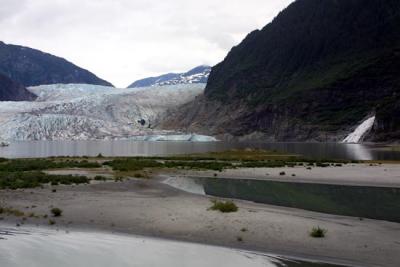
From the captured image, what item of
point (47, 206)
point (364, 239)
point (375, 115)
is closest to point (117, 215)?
point (47, 206)

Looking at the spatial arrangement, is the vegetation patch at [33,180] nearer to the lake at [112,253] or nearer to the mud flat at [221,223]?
the mud flat at [221,223]

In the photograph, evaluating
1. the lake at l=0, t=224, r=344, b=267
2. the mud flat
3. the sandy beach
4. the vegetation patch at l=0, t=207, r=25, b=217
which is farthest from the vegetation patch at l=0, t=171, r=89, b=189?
the lake at l=0, t=224, r=344, b=267

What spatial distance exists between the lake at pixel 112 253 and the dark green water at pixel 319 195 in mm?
10797

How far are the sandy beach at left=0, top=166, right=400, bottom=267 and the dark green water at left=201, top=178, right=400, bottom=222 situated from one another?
87.7 inches

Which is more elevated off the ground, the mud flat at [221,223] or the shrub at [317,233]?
the shrub at [317,233]

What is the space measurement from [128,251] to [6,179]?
22703mm

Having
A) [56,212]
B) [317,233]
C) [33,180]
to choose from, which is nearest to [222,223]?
[317,233]

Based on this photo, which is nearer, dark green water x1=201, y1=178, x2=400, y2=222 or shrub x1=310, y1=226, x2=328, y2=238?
shrub x1=310, y1=226, x2=328, y2=238

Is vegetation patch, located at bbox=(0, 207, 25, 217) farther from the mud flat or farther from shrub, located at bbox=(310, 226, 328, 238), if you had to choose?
shrub, located at bbox=(310, 226, 328, 238)

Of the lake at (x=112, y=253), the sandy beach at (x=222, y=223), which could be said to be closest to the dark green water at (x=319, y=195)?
the sandy beach at (x=222, y=223)

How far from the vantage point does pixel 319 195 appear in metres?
33.5

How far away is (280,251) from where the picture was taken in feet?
54.7

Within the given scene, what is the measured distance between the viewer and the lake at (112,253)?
14.5 meters

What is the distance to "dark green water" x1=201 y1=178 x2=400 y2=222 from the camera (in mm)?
26484
